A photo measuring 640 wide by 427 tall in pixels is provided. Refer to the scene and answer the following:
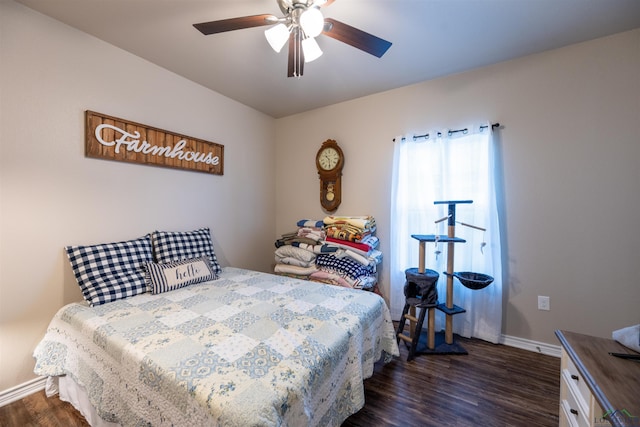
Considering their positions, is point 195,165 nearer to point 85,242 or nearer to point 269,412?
point 85,242

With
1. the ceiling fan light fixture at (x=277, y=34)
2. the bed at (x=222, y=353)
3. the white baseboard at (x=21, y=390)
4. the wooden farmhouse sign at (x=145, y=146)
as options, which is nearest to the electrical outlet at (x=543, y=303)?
the bed at (x=222, y=353)

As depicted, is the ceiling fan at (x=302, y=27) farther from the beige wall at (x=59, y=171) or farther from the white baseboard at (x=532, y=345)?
the white baseboard at (x=532, y=345)

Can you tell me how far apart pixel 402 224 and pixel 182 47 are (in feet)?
8.45

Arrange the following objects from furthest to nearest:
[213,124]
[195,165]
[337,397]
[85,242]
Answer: [213,124]
[195,165]
[85,242]
[337,397]

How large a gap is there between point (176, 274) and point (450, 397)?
219 cm

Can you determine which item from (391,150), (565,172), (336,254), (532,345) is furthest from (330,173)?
(532,345)

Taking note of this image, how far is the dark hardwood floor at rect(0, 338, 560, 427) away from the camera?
1.46 meters

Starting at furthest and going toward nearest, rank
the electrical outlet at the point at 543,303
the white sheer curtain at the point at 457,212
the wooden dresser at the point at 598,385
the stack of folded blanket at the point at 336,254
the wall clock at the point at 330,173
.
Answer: the wall clock at the point at 330,173
the stack of folded blanket at the point at 336,254
the white sheer curtain at the point at 457,212
the electrical outlet at the point at 543,303
the wooden dresser at the point at 598,385

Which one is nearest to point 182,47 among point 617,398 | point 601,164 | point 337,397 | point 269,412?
point 269,412

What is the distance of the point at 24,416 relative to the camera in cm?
150

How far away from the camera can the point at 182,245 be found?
2299mm

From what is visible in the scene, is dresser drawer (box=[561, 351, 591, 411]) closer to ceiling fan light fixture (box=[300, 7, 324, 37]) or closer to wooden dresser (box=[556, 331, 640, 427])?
wooden dresser (box=[556, 331, 640, 427])

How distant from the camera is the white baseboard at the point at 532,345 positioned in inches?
81.7

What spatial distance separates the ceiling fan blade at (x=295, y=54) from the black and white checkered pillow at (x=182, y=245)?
1738mm
